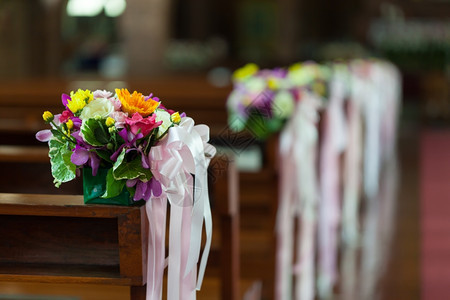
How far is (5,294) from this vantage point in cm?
248

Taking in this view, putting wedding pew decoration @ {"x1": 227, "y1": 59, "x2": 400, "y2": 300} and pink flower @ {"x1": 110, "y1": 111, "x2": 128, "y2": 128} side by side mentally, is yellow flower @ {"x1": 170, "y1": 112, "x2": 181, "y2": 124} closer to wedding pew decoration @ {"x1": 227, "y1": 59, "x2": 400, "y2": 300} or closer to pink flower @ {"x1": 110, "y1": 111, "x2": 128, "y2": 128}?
pink flower @ {"x1": 110, "y1": 111, "x2": 128, "y2": 128}

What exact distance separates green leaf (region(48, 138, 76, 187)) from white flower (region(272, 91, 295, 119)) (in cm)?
214

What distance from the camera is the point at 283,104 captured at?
13.1 ft

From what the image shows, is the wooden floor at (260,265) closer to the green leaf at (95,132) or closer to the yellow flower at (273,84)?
the yellow flower at (273,84)

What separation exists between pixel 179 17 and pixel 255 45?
1823 mm

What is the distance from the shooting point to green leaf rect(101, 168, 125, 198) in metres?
1.81

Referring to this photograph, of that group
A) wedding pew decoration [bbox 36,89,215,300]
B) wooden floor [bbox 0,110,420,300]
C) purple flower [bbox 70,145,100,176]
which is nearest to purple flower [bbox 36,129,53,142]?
wedding pew decoration [bbox 36,89,215,300]

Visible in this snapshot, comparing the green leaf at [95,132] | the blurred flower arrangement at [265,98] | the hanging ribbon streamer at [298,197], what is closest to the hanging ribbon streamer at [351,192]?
the hanging ribbon streamer at [298,197]

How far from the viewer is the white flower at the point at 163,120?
1.84m

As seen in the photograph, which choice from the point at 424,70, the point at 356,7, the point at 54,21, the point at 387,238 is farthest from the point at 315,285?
the point at 356,7

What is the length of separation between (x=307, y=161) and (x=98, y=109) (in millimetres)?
2498

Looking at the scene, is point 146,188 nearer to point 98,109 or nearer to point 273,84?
point 98,109

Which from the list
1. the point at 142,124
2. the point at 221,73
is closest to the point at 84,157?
the point at 142,124

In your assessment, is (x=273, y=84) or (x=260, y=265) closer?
(x=260, y=265)
